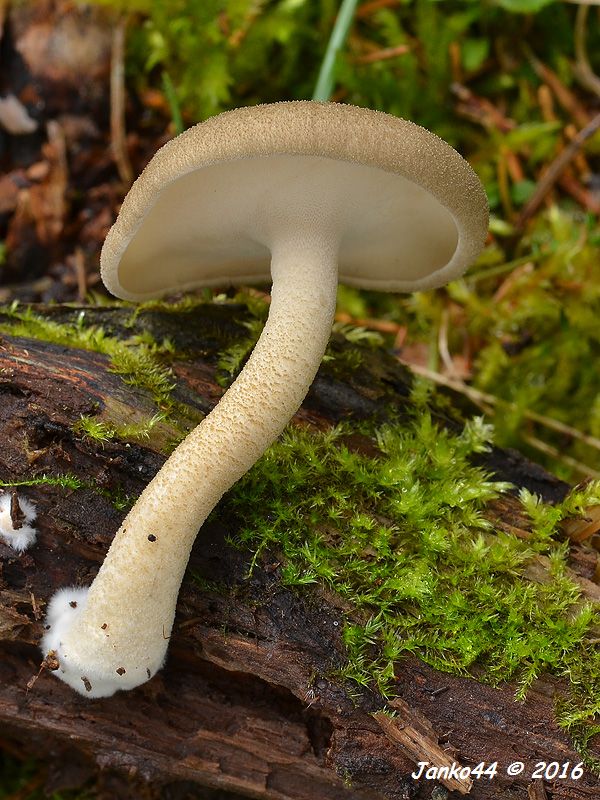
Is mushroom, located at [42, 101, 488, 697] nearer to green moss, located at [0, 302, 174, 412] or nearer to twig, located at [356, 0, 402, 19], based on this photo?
green moss, located at [0, 302, 174, 412]

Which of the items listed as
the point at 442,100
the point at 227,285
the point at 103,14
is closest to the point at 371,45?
the point at 442,100

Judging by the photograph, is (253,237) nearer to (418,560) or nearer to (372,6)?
(418,560)

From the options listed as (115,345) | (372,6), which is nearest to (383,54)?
(372,6)

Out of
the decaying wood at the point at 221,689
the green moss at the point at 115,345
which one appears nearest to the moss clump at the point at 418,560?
the decaying wood at the point at 221,689

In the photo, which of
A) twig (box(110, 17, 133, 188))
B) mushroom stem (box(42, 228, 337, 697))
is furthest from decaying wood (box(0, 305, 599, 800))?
twig (box(110, 17, 133, 188))

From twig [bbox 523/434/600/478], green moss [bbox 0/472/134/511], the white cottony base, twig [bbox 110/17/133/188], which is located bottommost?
the white cottony base

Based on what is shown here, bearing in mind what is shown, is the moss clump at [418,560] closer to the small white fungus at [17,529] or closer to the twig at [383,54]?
the small white fungus at [17,529]
